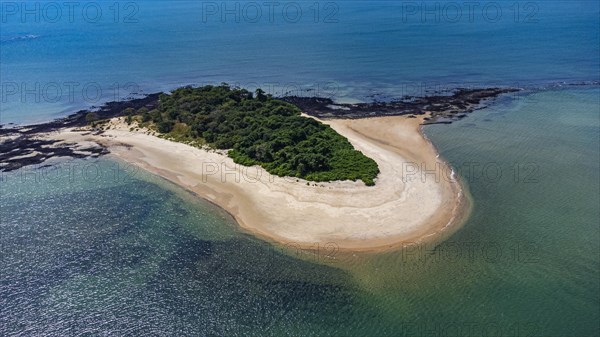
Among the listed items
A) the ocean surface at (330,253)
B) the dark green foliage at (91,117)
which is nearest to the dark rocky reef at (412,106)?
the ocean surface at (330,253)

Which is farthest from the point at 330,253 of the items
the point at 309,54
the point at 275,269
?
the point at 309,54

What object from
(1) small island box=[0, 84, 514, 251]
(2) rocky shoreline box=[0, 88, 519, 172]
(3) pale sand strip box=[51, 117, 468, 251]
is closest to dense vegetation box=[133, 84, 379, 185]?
(1) small island box=[0, 84, 514, 251]

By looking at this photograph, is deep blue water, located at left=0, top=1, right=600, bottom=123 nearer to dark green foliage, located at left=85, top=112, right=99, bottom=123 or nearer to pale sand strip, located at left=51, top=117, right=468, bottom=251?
dark green foliage, located at left=85, top=112, right=99, bottom=123

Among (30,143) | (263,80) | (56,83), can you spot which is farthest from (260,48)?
(30,143)

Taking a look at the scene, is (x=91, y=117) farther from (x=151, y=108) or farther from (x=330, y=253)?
(x=330, y=253)

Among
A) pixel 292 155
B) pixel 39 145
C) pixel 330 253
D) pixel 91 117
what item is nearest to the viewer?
pixel 330 253

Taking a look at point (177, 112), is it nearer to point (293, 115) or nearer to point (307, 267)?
point (293, 115)

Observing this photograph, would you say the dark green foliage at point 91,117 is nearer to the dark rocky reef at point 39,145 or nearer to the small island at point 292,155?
the small island at point 292,155
